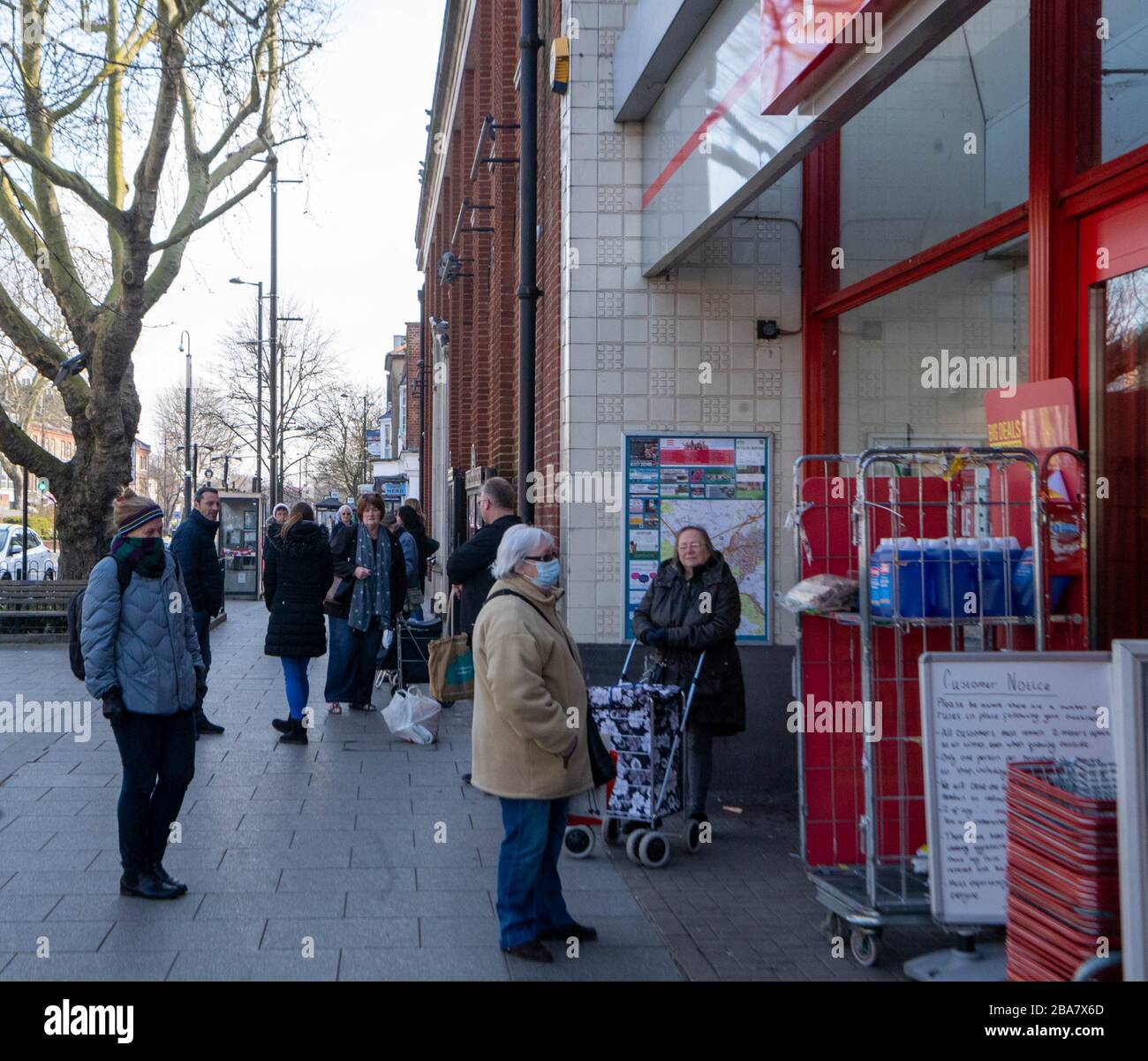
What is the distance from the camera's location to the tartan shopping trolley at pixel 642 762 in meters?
7.14

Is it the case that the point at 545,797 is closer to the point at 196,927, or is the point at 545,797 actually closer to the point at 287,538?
the point at 196,927

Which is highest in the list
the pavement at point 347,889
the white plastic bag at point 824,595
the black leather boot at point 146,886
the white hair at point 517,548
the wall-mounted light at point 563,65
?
the wall-mounted light at point 563,65

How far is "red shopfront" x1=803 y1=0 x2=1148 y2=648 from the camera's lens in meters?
5.58

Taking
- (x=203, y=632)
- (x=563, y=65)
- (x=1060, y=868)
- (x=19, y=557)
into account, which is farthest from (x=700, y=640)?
(x=19, y=557)

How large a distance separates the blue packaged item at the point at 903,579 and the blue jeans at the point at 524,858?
1580 millimetres

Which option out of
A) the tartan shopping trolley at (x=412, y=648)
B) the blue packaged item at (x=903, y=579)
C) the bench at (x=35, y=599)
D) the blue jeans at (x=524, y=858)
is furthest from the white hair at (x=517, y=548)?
the bench at (x=35, y=599)

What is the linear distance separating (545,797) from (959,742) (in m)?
1.62

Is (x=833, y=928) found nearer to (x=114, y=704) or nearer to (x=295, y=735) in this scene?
(x=114, y=704)

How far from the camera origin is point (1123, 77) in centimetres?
568

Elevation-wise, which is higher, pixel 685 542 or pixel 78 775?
pixel 685 542

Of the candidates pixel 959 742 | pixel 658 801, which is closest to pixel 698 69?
pixel 658 801

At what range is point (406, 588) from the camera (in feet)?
40.8

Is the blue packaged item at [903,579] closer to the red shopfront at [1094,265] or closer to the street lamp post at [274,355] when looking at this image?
the red shopfront at [1094,265]
